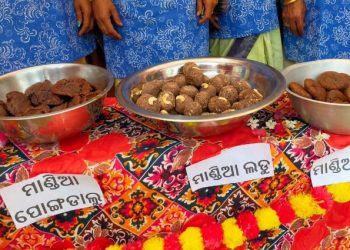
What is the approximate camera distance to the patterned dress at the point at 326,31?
1347 millimetres

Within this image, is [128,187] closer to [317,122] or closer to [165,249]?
[165,249]

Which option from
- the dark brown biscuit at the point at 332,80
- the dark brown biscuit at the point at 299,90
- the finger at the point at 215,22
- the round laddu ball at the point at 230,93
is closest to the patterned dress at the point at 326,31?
the finger at the point at 215,22

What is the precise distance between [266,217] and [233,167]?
170mm

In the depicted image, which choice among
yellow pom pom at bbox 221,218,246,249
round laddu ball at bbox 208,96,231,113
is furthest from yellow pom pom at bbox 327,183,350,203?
round laddu ball at bbox 208,96,231,113

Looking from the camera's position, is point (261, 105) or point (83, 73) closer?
point (261, 105)

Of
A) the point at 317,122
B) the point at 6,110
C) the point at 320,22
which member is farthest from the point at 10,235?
the point at 320,22

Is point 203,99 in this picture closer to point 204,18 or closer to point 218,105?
point 218,105

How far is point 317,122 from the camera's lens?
2.99 ft

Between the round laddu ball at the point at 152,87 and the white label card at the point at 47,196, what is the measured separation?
0.24 meters

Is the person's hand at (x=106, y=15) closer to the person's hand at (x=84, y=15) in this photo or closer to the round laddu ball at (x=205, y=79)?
the person's hand at (x=84, y=15)

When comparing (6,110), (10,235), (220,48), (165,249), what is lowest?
(165,249)

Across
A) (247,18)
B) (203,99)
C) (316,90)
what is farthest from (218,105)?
(247,18)

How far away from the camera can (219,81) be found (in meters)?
0.94

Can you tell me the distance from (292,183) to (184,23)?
2.28ft
